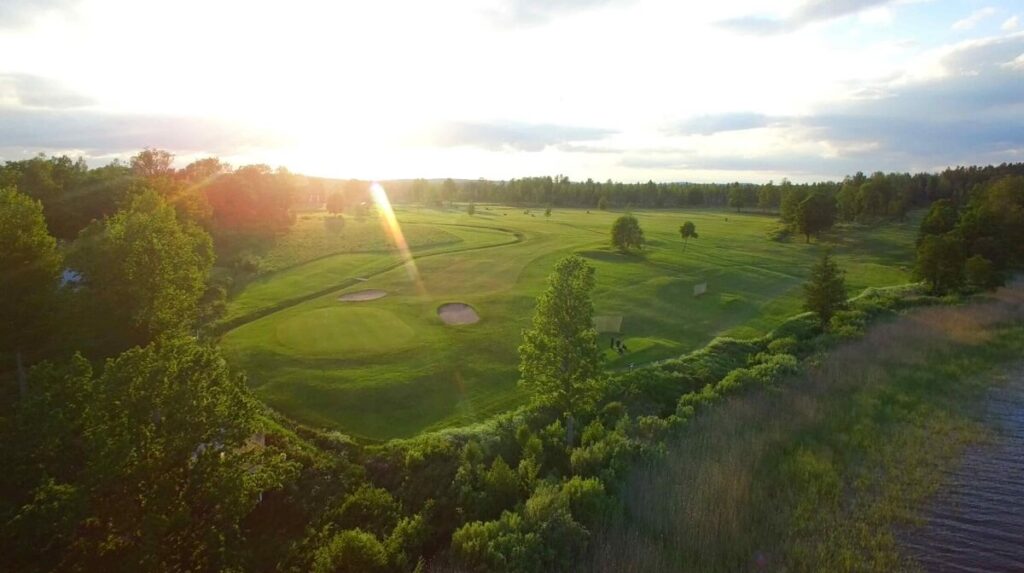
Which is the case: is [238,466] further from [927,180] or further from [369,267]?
[927,180]

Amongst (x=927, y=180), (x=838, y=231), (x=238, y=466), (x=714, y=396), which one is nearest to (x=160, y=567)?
(x=238, y=466)

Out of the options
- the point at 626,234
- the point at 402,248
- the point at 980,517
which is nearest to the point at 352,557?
the point at 980,517

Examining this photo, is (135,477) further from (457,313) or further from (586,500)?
(457,313)

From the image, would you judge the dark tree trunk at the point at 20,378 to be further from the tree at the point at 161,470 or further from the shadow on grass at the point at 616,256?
the shadow on grass at the point at 616,256

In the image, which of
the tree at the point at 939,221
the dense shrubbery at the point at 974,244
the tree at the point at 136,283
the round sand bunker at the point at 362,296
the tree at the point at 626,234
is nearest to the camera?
the tree at the point at 136,283

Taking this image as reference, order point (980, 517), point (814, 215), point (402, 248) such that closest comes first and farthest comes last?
point (980, 517)
point (402, 248)
point (814, 215)

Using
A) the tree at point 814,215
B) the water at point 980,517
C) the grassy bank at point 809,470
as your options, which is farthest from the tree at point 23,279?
the tree at point 814,215

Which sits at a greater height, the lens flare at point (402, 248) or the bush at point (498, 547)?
the lens flare at point (402, 248)
